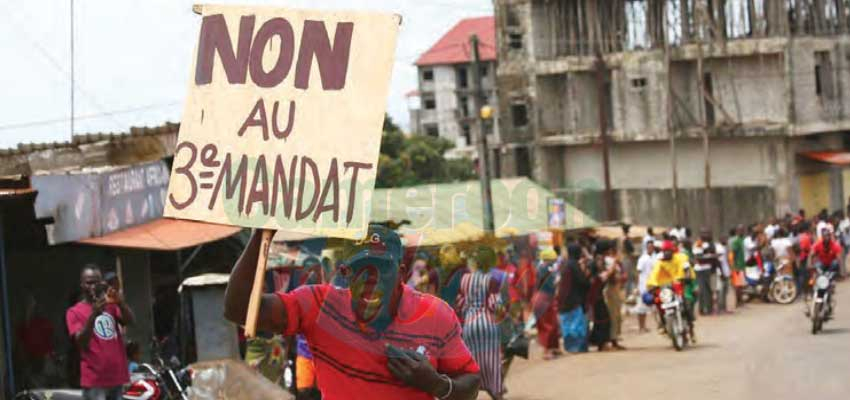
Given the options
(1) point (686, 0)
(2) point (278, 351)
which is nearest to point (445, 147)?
(1) point (686, 0)

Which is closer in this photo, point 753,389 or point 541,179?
point 753,389

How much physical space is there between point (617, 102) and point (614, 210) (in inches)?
163

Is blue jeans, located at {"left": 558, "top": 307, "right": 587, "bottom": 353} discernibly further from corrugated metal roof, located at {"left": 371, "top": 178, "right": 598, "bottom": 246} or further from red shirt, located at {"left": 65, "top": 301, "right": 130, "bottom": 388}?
red shirt, located at {"left": 65, "top": 301, "right": 130, "bottom": 388}

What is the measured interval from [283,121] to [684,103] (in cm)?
5123

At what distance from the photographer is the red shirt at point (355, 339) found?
5.07 m

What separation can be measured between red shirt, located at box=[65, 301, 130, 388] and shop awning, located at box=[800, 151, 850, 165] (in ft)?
144

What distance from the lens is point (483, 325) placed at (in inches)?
562

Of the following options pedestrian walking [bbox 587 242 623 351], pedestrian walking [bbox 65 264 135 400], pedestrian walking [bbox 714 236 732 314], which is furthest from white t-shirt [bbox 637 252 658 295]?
pedestrian walking [bbox 65 264 135 400]

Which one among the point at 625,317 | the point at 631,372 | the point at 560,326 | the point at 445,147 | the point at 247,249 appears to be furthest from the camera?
the point at 445,147

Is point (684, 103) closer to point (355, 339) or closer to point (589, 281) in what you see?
point (589, 281)

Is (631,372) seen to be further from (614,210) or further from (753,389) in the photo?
(614,210)

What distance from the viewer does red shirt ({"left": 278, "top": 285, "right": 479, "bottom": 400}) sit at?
200 inches

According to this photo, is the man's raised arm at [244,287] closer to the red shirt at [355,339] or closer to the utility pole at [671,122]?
the red shirt at [355,339]

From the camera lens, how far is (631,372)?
1731 centimetres
